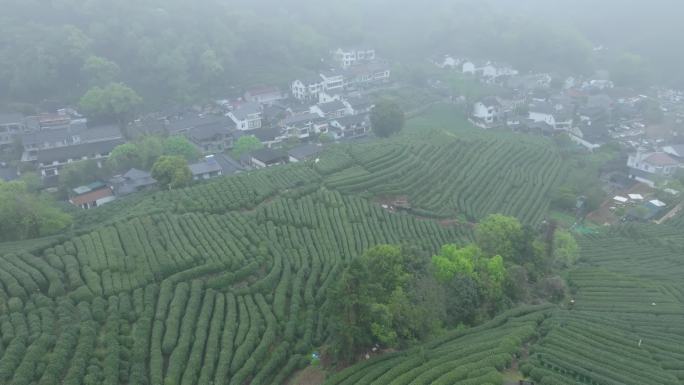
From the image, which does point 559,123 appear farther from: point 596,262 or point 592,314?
point 592,314

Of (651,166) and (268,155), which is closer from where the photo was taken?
(651,166)

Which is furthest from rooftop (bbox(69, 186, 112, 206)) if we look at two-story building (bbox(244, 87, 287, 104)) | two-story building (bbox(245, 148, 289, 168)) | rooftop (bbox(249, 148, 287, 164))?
two-story building (bbox(244, 87, 287, 104))

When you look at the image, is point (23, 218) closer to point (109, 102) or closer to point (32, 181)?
point (32, 181)

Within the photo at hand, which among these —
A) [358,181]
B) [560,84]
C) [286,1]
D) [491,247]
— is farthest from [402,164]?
[286,1]

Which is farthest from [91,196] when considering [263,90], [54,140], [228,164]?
[263,90]

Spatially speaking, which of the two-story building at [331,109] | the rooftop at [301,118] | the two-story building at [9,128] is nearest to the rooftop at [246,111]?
the rooftop at [301,118]

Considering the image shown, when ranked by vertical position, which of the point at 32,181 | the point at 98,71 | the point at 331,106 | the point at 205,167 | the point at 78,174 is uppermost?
the point at 98,71
